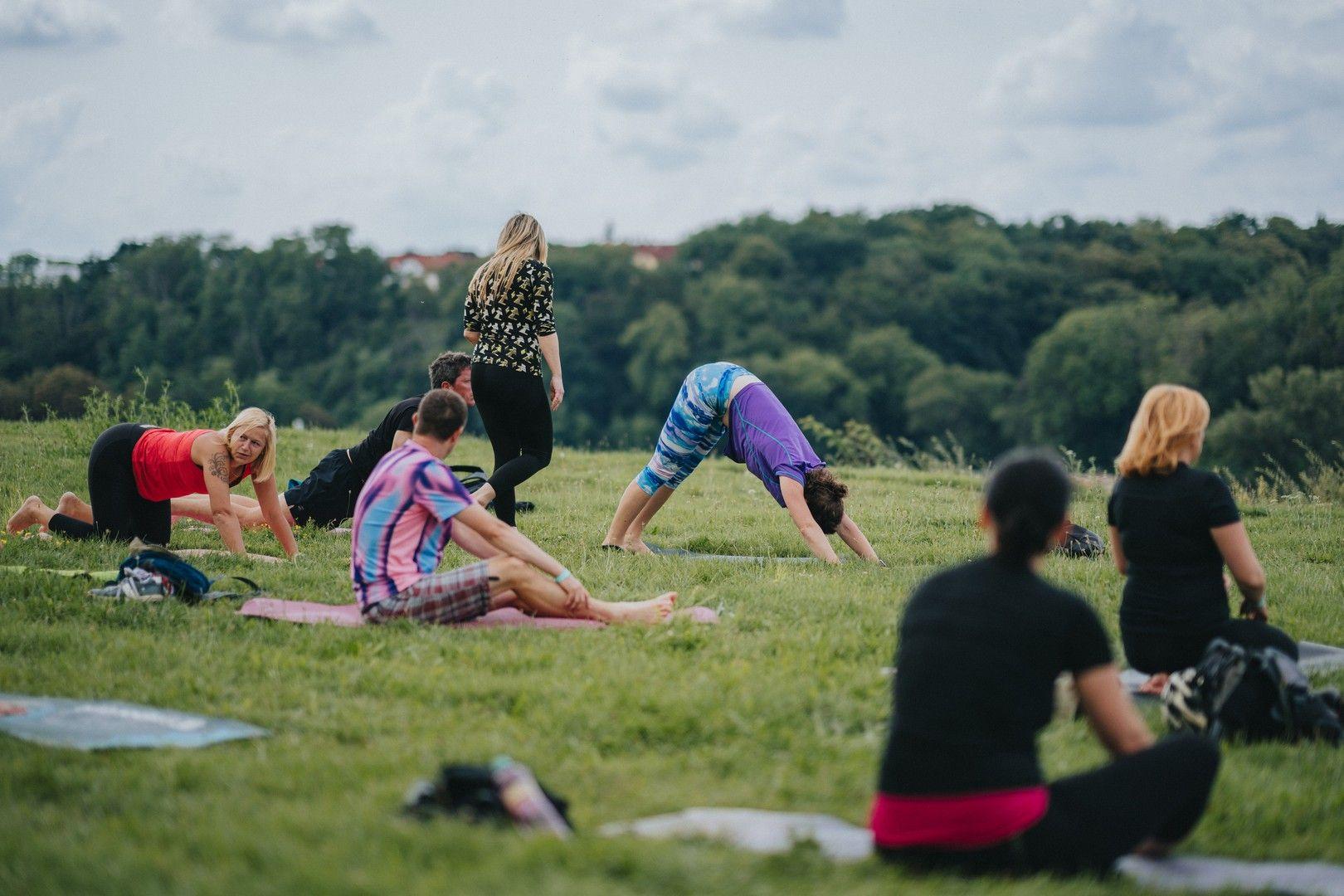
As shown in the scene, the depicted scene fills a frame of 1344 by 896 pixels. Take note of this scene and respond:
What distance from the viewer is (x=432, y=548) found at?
6.55 meters

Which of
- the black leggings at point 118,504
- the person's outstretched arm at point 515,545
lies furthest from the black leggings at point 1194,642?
the black leggings at point 118,504

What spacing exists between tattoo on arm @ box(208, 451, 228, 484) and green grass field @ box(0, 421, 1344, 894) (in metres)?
0.64

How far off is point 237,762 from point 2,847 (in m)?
0.92

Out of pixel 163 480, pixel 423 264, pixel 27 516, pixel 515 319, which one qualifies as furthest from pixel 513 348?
pixel 423 264

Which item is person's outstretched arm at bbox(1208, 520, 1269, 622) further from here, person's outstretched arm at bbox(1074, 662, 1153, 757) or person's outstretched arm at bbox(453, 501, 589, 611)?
person's outstretched arm at bbox(453, 501, 589, 611)

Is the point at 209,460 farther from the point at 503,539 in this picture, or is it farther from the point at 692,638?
the point at 692,638

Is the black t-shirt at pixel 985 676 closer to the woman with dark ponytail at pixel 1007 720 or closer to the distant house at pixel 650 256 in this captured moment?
the woman with dark ponytail at pixel 1007 720

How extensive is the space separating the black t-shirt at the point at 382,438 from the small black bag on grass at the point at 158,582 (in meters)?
2.56

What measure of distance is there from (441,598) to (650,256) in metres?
86.4

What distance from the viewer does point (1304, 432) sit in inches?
1854

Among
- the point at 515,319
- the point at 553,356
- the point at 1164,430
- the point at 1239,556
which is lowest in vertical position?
the point at 1239,556

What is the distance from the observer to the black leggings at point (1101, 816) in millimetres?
3523

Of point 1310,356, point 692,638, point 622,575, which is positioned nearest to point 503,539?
point 692,638

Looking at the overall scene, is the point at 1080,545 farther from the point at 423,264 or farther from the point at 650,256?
the point at 423,264
